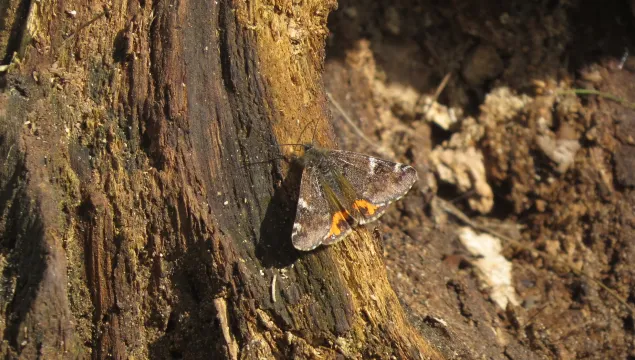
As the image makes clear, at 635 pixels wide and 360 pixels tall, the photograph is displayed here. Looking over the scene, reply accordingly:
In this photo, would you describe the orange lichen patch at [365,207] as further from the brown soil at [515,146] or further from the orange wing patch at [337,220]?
the brown soil at [515,146]

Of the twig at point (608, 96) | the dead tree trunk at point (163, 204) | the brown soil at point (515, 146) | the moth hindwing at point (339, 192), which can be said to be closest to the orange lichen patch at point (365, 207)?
the moth hindwing at point (339, 192)

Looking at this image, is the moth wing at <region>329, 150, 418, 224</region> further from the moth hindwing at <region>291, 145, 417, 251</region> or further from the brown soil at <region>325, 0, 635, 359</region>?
the brown soil at <region>325, 0, 635, 359</region>

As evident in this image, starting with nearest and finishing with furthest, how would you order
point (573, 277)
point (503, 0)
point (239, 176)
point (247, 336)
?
point (247, 336) → point (239, 176) → point (573, 277) → point (503, 0)

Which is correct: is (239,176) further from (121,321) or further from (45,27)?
(45,27)

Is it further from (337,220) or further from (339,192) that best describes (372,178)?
(337,220)

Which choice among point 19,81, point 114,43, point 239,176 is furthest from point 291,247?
point 19,81

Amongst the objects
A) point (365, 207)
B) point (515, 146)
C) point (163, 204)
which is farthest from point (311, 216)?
point (515, 146)

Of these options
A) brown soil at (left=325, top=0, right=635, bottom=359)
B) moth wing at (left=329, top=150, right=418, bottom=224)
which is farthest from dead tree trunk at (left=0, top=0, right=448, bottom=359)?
brown soil at (left=325, top=0, right=635, bottom=359)
